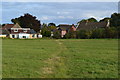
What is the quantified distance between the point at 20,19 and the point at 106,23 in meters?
29.7

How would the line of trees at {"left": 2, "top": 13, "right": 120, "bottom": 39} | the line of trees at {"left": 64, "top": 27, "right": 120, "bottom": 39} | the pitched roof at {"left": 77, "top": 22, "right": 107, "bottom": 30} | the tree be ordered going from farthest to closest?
the pitched roof at {"left": 77, "top": 22, "right": 107, "bottom": 30} < the tree < the line of trees at {"left": 2, "top": 13, "right": 120, "bottom": 39} < the line of trees at {"left": 64, "top": 27, "right": 120, "bottom": 39}

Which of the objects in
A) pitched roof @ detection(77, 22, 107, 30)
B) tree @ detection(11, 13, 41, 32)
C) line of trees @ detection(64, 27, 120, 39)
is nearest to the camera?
line of trees @ detection(64, 27, 120, 39)

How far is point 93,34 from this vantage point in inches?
2036

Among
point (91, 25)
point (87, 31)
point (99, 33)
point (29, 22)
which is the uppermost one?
point (29, 22)

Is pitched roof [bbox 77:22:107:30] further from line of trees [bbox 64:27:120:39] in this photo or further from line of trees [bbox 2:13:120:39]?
line of trees [bbox 64:27:120:39]

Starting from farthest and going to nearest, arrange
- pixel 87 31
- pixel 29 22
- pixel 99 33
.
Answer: pixel 29 22 < pixel 87 31 < pixel 99 33

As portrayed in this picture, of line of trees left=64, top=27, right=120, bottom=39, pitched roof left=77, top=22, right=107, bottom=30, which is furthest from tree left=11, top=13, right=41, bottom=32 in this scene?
line of trees left=64, top=27, right=120, bottom=39

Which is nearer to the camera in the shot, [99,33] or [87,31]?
[99,33]

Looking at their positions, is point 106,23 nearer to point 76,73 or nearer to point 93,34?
point 93,34

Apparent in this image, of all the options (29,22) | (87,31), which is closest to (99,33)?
(87,31)

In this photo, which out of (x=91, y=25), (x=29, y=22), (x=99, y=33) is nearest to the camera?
(x=99, y=33)

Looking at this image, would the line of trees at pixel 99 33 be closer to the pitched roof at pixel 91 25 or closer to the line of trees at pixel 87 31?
the line of trees at pixel 87 31

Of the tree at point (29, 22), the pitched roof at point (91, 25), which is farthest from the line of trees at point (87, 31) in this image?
the pitched roof at point (91, 25)

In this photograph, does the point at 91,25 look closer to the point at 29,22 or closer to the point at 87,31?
the point at 29,22
